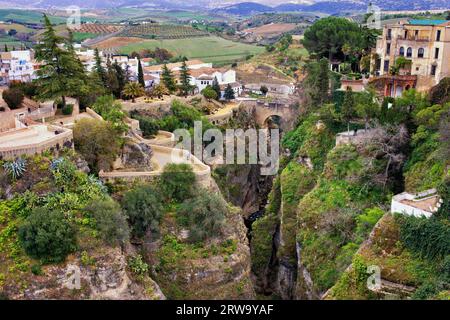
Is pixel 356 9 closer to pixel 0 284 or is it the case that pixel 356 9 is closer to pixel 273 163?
pixel 273 163

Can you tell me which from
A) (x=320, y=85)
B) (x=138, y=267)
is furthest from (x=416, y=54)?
(x=138, y=267)

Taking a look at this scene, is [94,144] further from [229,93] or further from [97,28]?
[97,28]

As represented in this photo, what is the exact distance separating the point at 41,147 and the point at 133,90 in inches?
712

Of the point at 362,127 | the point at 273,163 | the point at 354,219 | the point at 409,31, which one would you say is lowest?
the point at 273,163

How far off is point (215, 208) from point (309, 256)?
557 centimetres

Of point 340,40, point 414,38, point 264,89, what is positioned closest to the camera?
point 414,38

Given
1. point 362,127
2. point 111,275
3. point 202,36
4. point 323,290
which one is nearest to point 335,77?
point 362,127

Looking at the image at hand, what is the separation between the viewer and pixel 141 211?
2489cm

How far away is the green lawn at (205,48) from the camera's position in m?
90.0

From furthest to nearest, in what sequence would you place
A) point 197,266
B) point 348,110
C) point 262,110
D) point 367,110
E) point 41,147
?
point 262,110
point 348,110
point 367,110
point 197,266
point 41,147

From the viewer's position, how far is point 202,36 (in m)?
109

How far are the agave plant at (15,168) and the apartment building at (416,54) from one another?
972 inches

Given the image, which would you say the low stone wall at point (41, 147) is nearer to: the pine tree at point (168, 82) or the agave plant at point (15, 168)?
the agave plant at point (15, 168)

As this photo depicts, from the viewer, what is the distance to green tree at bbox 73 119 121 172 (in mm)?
27391
